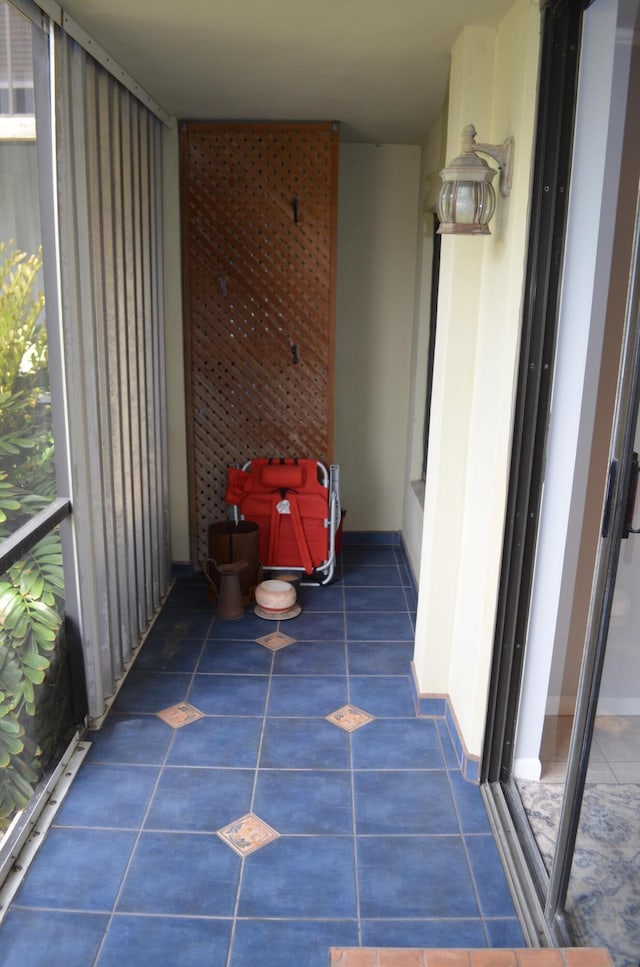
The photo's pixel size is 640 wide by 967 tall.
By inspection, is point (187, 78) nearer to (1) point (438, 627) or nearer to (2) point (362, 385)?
(2) point (362, 385)

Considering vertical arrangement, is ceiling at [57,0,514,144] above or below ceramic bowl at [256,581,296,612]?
above

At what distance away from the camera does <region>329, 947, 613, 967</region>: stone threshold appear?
1564 millimetres

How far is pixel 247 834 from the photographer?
2533mm

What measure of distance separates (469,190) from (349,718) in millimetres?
2139

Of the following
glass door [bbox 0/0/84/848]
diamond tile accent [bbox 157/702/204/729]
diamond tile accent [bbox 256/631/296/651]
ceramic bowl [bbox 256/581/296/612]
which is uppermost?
glass door [bbox 0/0/84/848]

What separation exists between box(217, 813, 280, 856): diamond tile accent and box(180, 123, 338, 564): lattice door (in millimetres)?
2310

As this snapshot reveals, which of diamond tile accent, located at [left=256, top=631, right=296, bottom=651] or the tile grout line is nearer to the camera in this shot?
the tile grout line

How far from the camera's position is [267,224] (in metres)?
4.34

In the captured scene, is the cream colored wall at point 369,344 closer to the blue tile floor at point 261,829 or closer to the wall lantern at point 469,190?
the blue tile floor at point 261,829

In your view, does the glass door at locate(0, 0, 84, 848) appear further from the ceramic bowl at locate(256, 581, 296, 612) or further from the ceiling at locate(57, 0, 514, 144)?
the ceramic bowl at locate(256, 581, 296, 612)

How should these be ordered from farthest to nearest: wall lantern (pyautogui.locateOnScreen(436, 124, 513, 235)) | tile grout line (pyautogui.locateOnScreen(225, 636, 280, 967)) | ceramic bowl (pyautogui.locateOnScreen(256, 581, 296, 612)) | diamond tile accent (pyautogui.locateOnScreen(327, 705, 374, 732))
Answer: ceramic bowl (pyautogui.locateOnScreen(256, 581, 296, 612)), diamond tile accent (pyautogui.locateOnScreen(327, 705, 374, 732)), wall lantern (pyautogui.locateOnScreen(436, 124, 513, 235)), tile grout line (pyautogui.locateOnScreen(225, 636, 280, 967))

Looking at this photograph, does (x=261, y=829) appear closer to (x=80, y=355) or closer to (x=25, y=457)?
(x=25, y=457)

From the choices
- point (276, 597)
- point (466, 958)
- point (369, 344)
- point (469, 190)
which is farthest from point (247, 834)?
point (369, 344)

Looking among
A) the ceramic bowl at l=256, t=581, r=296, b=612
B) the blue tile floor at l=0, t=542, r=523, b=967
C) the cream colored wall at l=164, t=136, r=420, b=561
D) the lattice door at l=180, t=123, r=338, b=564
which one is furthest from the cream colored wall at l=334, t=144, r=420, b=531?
the blue tile floor at l=0, t=542, r=523, b=967
